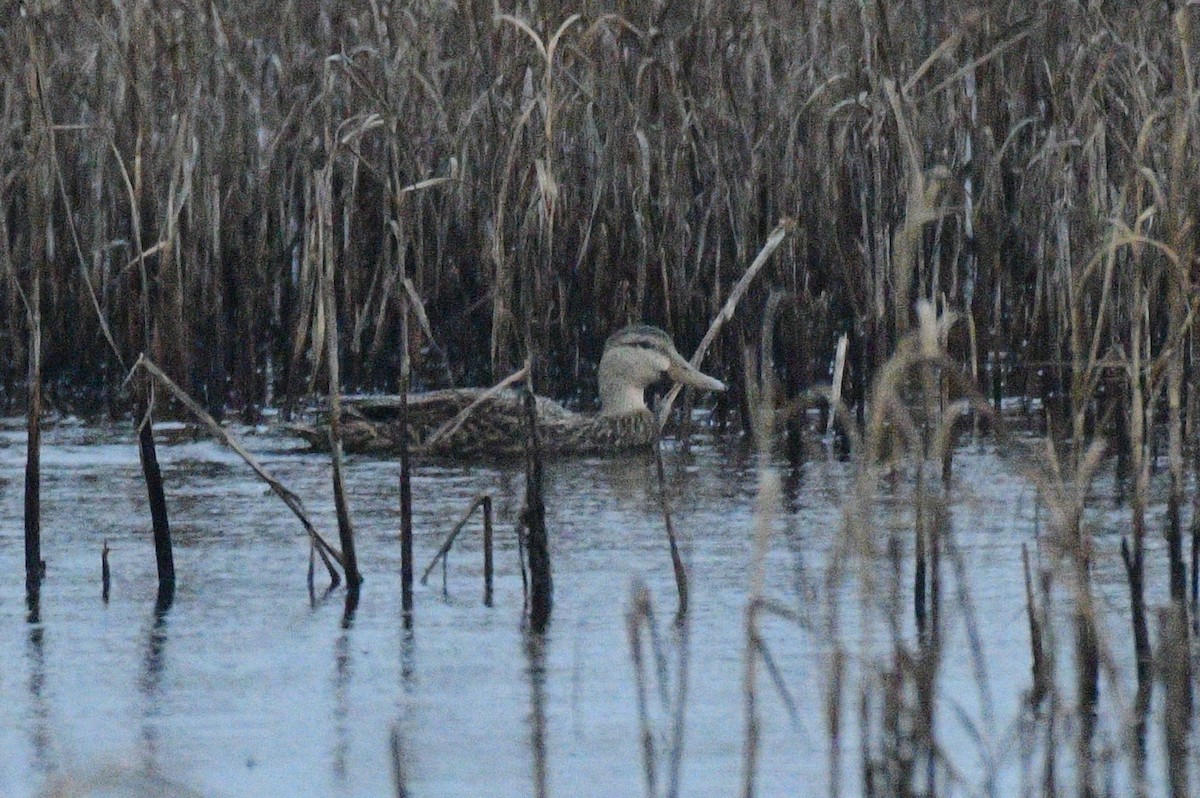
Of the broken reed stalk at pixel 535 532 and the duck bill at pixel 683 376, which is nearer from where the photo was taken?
the broken reed stalk at pixel 535 532

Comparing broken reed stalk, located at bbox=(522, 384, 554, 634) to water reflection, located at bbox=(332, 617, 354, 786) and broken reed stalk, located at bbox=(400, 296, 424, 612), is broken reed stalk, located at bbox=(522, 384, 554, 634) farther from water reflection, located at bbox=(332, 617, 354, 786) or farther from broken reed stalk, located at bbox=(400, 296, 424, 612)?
water reflection, located at bbox=(332, 617, 354, 786)

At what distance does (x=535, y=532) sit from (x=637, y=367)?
315 cm

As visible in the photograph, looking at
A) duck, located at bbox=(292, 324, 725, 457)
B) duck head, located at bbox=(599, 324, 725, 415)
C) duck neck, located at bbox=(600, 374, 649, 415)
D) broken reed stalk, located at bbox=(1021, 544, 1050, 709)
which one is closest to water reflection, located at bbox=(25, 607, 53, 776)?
broken reed stalk, located at bbox=(1021, 544, 1050, 709)

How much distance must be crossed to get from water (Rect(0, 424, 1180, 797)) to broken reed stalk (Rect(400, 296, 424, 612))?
58 millimetres

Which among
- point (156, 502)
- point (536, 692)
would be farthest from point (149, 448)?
point (536, 692)

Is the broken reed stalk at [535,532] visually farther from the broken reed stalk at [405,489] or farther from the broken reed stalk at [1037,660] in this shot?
the broken reed stalk at [1037,660]

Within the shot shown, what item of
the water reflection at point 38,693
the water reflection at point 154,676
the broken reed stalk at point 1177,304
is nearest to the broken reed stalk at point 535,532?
the water reflection at point 154,676

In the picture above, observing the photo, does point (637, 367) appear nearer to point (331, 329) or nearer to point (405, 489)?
point (405, 489)

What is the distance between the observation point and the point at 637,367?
28.0 ft

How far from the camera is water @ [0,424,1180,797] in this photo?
418 cm

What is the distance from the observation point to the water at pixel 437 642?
4180 mm

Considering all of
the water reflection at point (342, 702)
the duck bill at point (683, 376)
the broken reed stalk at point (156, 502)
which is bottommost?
the water reflection at point (342, 702)

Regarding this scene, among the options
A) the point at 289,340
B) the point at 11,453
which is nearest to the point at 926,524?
the point at 11,453

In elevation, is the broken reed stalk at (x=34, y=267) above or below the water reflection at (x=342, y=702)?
above
